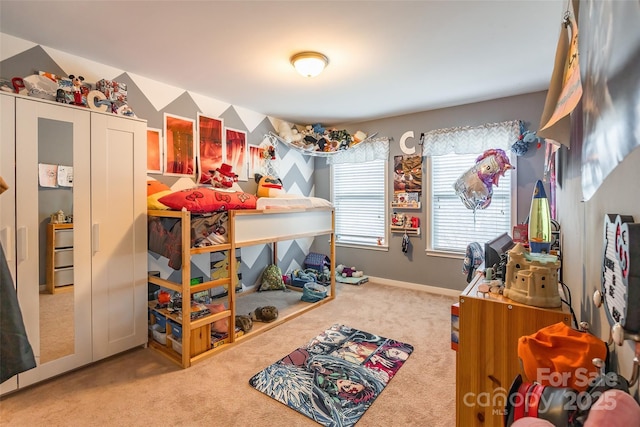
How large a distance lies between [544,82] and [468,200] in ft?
4.43

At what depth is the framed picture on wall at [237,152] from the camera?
3646 mm

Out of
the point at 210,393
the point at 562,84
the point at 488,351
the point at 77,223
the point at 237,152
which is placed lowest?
the point at 210,393

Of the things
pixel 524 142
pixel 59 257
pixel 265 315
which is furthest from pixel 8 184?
pixel 524 142

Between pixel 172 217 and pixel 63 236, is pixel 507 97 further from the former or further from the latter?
pixel 63 236

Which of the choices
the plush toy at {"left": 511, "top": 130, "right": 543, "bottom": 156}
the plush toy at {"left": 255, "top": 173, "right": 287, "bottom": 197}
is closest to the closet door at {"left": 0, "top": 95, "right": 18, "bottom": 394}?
the plush toy at {"left": 255, "top": 173, "right": 287, "bottom": 197}

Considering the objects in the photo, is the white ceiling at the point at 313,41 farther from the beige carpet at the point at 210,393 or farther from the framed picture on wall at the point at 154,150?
the beige carpet at the point at 210,393

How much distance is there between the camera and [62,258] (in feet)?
6.80

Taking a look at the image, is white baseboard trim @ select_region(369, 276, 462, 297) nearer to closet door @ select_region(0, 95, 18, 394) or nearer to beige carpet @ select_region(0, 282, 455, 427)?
beige carpet @ select_region(0, 282, 455, 427)

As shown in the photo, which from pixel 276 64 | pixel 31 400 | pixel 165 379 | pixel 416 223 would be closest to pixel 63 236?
pixel 31 400

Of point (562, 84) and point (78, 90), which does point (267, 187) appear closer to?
point (78, 90)

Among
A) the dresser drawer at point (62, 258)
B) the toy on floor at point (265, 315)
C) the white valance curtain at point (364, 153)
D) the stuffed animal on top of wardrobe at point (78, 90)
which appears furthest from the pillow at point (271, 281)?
the stuffed animal on top of wardrobe at point (78, 90)

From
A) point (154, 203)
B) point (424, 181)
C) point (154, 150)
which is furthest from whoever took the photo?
point (424, 181)

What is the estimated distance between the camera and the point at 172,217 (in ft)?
7.65

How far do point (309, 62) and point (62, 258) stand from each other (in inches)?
91.3
